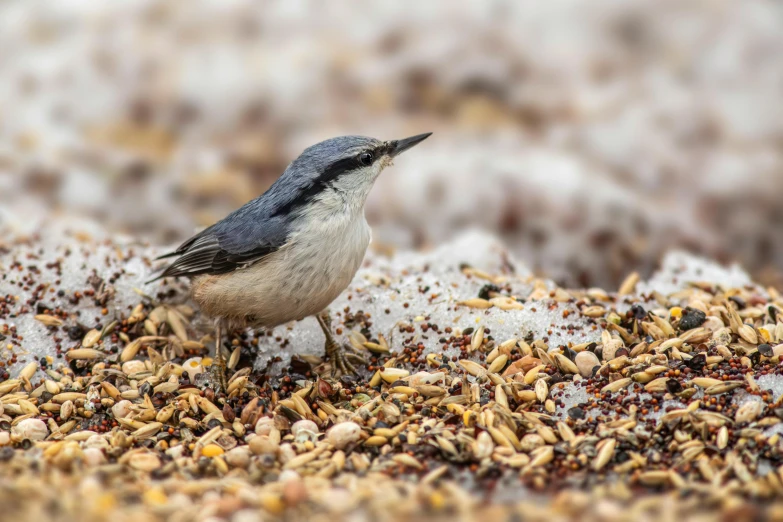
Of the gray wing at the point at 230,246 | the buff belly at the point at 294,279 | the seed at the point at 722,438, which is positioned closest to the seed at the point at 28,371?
the gray wing at the point at 230,246

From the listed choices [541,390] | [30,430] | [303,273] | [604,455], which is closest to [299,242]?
[303,273]

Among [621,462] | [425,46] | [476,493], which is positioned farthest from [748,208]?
[476,493]

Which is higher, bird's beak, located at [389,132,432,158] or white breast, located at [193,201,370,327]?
bird's beak, located at [389,132,432,158]

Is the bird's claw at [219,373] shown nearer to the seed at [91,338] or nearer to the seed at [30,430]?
the seed at [91,338]

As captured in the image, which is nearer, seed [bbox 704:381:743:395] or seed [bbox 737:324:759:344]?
seed [bbox 704:381:743:395]

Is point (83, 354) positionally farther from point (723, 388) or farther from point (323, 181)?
point (723, 388)

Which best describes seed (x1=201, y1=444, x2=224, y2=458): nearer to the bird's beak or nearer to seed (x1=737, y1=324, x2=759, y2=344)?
the bird's beak

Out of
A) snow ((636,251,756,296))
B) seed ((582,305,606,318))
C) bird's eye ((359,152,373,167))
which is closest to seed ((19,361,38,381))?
bird's eye ((359,152,373,167))
